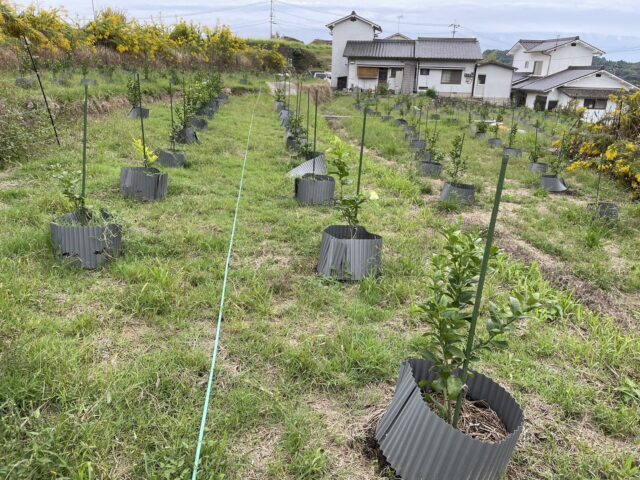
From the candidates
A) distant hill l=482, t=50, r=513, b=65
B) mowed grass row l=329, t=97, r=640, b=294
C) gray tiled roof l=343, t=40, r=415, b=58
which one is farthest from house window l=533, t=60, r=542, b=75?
mowed grass row l=329, t=97, r=640, b=294

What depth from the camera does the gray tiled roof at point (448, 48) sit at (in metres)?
29.4

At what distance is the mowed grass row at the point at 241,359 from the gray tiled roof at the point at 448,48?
28333 millimetres

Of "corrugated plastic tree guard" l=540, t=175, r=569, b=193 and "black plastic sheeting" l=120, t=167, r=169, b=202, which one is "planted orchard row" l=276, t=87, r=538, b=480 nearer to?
"black plastic sheeting" l=120, t=167, r=169, b=202

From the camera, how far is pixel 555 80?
30.8m

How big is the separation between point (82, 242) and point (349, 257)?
2004 millimetres

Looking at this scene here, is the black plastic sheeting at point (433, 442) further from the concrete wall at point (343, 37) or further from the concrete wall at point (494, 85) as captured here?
the concrete wall at point (494, 85)

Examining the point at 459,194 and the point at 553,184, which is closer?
the point at 459,194

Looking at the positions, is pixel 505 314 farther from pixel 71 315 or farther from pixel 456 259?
pixel 71 315

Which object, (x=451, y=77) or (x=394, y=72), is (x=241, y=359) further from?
(x=451, y=77)

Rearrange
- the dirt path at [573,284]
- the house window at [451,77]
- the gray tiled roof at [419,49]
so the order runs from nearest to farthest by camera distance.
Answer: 1. the dirt path at [573,284]
2. the gray tiled roof at [419,49]
3. the house window at [451,77]

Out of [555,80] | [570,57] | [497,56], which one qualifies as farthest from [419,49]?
[497,56]

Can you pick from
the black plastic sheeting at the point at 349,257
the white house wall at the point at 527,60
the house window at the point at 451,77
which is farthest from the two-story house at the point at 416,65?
the black plastic sheeting at the point at 349,257

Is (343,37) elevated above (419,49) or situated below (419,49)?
above

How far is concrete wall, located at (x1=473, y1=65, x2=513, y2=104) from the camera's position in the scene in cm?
3027
